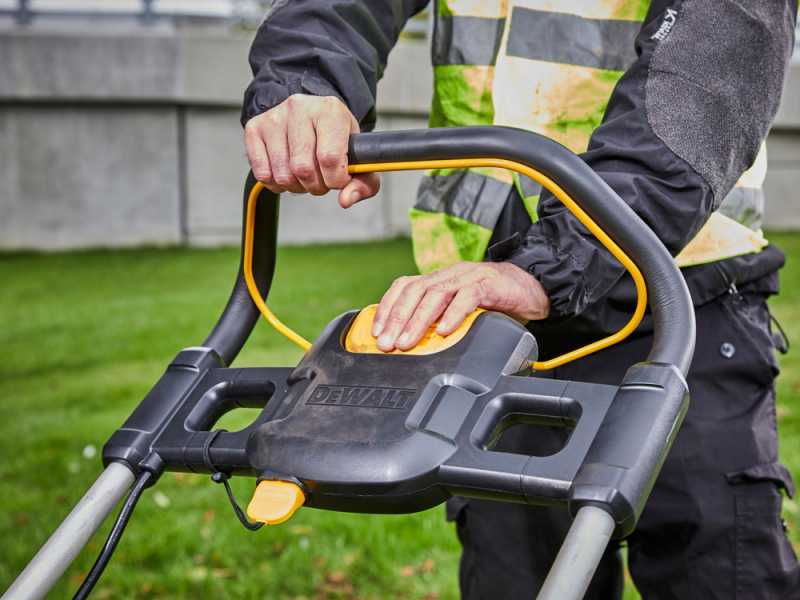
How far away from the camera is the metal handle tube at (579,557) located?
100cm

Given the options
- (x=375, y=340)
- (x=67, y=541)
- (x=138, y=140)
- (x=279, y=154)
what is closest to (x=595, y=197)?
(x=375, y=340)

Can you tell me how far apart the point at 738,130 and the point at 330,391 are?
0.64m

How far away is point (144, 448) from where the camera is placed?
1.37m

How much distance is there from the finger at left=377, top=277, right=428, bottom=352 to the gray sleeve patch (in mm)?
396

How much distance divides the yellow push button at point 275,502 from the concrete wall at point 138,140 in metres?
9.23

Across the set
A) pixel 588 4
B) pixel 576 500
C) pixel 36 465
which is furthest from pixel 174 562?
pixel 576 500

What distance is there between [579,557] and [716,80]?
716 mm

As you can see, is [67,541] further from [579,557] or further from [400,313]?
[579,557]

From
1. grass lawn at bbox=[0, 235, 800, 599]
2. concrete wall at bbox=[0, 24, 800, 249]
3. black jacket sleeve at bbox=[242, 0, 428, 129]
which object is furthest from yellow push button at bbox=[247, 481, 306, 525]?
concrete wall at bbox=[0, 24, 800, 249]

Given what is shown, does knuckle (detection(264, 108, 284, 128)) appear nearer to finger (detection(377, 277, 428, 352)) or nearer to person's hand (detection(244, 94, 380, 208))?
person's hand (detection(244, 94, 380, 208))

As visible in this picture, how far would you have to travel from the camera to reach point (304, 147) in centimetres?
136

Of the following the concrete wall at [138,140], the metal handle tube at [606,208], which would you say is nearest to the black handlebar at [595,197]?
the metal handle tube at [606,208]

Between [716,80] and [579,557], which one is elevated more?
[716,80]

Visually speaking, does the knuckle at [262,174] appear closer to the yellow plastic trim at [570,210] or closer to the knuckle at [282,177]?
the knuckle at [282,177]
